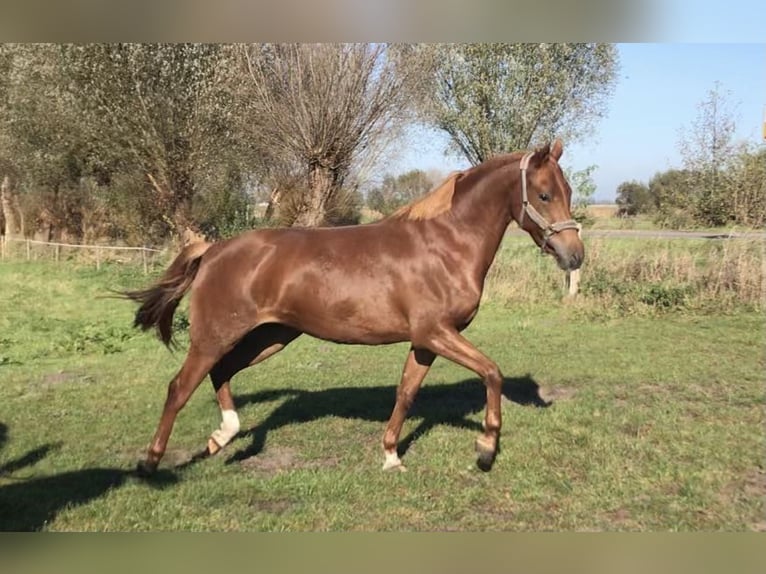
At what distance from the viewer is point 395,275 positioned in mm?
4340

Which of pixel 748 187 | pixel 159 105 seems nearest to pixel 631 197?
pixel 748 187

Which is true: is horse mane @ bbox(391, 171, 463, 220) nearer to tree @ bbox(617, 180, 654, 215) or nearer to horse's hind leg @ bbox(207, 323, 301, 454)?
horse's hind leg @ bbox(207, 323, 301, 454)

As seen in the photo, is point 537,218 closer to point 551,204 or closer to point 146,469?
point 551,204

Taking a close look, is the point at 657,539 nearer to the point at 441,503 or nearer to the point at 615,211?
the point at 441,503

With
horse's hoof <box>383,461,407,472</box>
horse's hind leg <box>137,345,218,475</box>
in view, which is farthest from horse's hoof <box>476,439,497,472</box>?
horse's hind leg <box>137,345,218,475</box>

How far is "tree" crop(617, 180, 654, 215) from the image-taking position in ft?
71.3

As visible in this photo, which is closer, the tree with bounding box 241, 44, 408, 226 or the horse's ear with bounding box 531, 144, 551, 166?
the horse's ear with bounding box 531, 144, 551, 166

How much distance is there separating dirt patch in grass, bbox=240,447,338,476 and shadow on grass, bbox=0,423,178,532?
616mm

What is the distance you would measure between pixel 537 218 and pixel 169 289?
9.65 feet

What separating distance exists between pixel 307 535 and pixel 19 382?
5.44 m

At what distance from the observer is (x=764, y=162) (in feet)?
38.7

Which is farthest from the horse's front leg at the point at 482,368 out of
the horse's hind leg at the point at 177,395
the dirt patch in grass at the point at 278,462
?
the horse's hind leg at the point at 177,395

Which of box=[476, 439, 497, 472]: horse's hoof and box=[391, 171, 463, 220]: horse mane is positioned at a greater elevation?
box=[391, 171, 463, 220]: horse mane

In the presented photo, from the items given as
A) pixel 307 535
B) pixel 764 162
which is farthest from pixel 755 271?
pixel 307 535
